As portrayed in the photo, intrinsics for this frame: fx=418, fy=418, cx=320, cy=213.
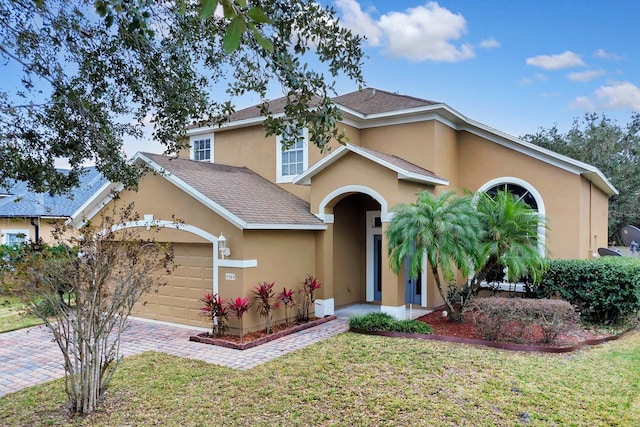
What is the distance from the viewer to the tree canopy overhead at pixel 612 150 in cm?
3119

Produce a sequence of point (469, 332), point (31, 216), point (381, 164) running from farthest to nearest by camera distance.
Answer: point (31, 216) < point (381, 164) < point (469, 332)

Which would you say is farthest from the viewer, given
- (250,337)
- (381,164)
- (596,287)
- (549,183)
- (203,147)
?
(203,147)

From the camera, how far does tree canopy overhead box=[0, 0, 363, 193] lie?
18.7 feet

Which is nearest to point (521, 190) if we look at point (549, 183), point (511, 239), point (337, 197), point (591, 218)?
point (549, 183)

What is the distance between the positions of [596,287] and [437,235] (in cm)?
466

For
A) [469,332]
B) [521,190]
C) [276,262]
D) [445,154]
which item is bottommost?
[469,332]

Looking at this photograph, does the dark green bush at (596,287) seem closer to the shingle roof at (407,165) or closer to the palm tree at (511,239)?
the palm tree at (511,239)

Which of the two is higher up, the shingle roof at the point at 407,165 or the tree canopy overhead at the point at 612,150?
the tree canopy overhead at the point at 612,150

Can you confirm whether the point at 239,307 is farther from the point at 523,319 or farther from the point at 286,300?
the point at 523,319

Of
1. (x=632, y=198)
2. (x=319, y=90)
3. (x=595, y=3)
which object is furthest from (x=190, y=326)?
(x=632, y=198)

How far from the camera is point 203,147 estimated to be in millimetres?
17984

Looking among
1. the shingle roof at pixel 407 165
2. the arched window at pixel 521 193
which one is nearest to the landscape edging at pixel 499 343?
the arched window at pixel 521 193

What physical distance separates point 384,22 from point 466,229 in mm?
5569

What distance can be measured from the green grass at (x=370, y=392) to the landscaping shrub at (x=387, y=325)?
1424 mm
